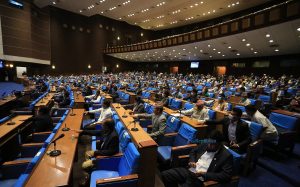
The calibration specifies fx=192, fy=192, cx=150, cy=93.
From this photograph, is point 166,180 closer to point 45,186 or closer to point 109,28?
point 45,186

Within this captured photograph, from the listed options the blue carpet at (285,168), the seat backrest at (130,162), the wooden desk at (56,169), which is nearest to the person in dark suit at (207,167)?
the seat backrest at (130,162)

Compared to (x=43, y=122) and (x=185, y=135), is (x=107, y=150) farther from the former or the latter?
(x=43, y=122)

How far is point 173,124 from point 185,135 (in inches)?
27.3

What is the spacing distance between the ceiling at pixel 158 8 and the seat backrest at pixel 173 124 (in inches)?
695

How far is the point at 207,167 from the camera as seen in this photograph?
2.54 metres

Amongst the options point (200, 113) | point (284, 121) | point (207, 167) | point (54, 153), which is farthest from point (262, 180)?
point (54, 153)

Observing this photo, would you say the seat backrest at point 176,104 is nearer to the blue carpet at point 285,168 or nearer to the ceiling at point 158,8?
the blue carpet at point 285,168

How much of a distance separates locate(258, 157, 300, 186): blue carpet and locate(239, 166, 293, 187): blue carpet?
138mm

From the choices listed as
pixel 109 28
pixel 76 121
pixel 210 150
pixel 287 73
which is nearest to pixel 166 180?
pixel 210 150

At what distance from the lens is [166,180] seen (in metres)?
Answer: 2.57

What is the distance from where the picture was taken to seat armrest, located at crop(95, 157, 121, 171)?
8.95ft

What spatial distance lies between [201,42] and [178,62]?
11715mm

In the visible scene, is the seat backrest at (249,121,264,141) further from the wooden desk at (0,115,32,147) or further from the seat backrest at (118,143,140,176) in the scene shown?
the wooden desk at (0,115,32,147)

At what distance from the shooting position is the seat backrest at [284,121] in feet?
13.3
